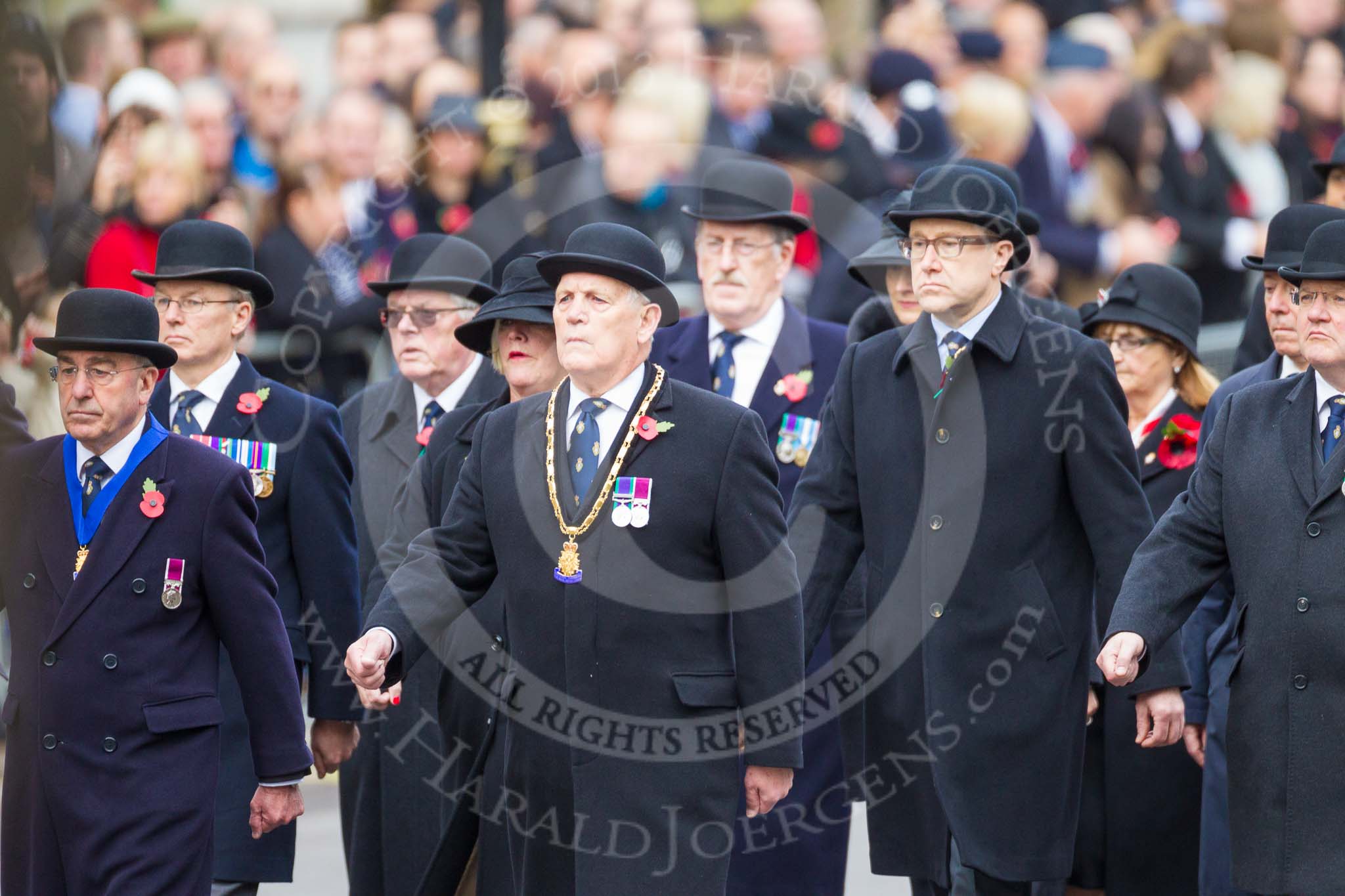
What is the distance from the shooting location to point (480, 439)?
698cm

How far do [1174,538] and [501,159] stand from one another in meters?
6.30

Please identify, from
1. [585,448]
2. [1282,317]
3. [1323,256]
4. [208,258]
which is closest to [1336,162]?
[1282,317]

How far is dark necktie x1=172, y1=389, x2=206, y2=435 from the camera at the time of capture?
7.95m

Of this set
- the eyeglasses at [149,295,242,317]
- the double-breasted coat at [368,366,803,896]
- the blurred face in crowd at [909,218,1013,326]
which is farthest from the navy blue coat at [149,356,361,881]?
the blurred face in crowd at [909,218,1013,326]

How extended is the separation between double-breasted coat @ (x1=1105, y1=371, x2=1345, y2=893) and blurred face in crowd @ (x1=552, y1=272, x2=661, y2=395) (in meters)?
1.58

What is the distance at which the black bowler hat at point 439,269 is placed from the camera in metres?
8.89

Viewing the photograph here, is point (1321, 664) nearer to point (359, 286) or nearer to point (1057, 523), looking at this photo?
point (1057, 523)

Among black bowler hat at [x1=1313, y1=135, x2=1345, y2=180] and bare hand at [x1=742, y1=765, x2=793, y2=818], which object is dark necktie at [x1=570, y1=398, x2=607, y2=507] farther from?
black bowler hat at [x1=1313, y1=135, x2=1345, y2=180]

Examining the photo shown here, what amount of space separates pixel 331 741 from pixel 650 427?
6.67 ft

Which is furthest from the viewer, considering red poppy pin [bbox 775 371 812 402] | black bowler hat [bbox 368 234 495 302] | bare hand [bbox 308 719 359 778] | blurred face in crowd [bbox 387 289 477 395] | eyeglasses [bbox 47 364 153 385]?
red poppy pin [bbox 775 371 812 402]

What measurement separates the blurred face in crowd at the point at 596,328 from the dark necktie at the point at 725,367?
2.37 meters

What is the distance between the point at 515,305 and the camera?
7793mm

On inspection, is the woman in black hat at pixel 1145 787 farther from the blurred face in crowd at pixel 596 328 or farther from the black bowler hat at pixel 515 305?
the blurred face in crowd at pixel 596 328

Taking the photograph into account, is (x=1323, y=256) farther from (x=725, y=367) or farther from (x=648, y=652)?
(x=725, y=367)
